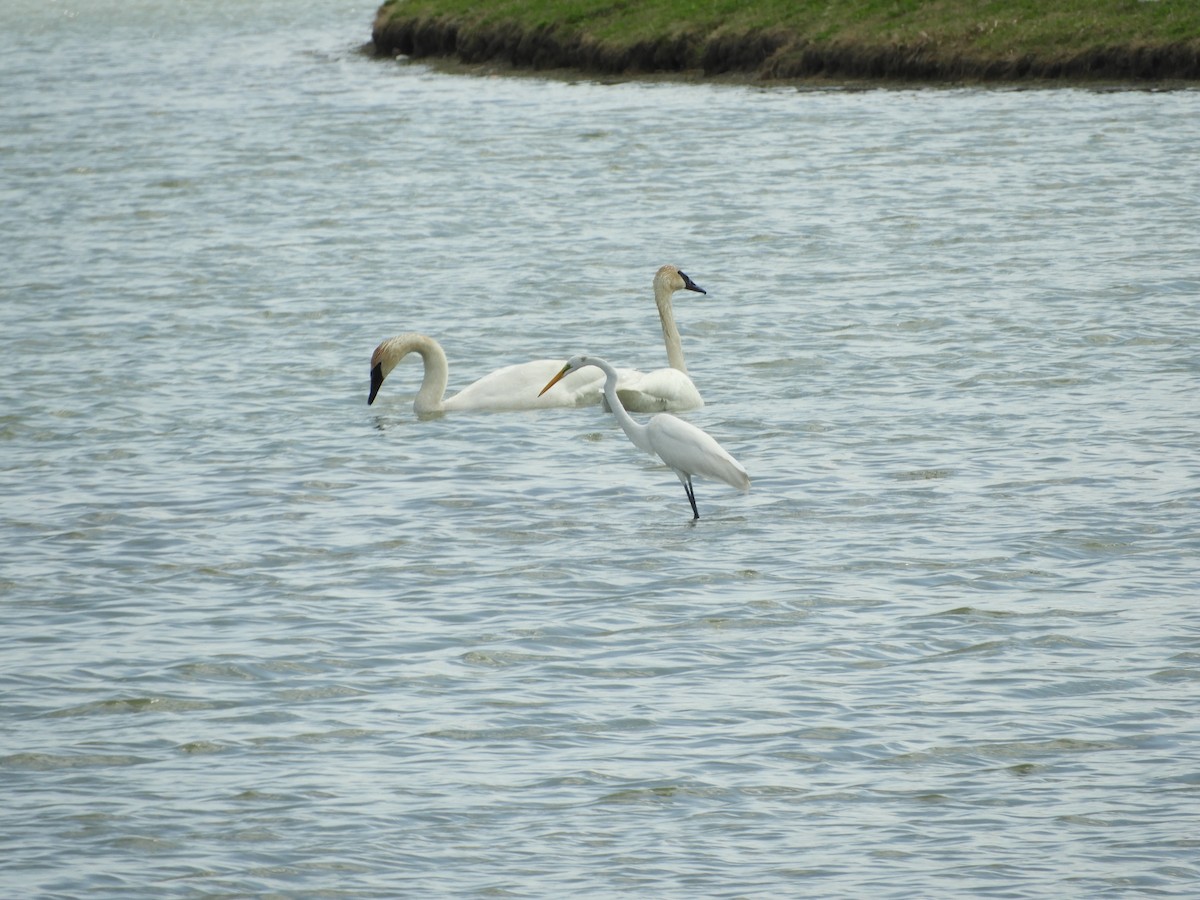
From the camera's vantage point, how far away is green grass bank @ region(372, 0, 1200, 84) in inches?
1428

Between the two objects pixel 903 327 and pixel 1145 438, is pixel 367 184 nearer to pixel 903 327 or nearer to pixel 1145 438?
pixel 903 327

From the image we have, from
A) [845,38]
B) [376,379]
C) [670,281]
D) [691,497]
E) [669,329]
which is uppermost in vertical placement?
[845,38]

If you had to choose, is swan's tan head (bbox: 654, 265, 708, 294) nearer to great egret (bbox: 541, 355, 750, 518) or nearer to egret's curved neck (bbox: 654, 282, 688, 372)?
egret's curved neck (bbox: 654, 282, 688, 372)

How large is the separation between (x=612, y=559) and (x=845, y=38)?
29385mm

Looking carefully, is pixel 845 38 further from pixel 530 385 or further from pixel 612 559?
pixel 612 559

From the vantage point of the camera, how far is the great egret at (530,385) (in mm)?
15578

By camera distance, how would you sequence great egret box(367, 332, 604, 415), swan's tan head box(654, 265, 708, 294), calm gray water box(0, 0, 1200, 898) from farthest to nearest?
swan's tan head box(654, 265, 708, 294) < great egret box(367, 332, 604, 415) < calm gray water box(0, 0, 1200, 898)

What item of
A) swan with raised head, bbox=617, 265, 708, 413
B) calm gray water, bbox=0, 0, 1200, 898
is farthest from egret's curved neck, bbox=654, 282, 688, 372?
calm gray water, bbox=0, 0, 1200, 898

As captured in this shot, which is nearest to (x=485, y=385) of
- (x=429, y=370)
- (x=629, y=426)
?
(x=429, y=370)

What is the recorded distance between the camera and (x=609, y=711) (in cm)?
942

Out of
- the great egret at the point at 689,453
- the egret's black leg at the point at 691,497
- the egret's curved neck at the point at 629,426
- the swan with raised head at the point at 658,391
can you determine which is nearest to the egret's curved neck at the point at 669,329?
the swan with raised head at the point at 658,391

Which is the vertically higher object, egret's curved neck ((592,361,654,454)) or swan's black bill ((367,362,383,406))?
egret's curved neck ((592,361,654,454))

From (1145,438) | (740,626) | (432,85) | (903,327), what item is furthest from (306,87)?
(740,626)

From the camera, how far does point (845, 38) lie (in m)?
39.7
